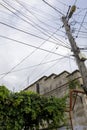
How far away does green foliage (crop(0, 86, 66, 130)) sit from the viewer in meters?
11.0

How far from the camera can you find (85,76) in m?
10.5

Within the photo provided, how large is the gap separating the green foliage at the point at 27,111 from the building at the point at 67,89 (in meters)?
1.11

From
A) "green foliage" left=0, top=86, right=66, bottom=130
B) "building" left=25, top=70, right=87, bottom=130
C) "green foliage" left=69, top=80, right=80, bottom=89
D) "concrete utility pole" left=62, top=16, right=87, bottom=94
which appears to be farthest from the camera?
"green foliage" left=69, top=80, right=80, bottom=89

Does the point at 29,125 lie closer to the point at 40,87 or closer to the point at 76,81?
the point at 76,81

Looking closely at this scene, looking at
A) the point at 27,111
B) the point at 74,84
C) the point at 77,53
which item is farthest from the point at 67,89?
the point at 27,111

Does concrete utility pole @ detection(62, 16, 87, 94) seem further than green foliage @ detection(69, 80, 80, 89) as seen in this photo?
No

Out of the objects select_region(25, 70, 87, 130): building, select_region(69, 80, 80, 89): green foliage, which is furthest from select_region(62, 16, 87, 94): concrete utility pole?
select_region(69, 80, 80, 89): green foliage

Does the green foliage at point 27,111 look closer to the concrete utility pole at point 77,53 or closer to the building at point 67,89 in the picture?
the building at point 67,89

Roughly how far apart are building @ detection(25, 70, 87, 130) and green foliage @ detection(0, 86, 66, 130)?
1107 millimetres

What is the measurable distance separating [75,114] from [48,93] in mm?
3431

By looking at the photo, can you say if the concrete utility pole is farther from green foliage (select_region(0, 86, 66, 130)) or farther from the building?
green foliage (select_region(0, 86, 66, 130))

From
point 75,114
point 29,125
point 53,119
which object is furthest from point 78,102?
point 29,125

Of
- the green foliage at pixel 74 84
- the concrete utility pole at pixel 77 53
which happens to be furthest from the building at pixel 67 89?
the concrete utility pole at pixel 77 53

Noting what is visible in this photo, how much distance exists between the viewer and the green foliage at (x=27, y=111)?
1095 cm
